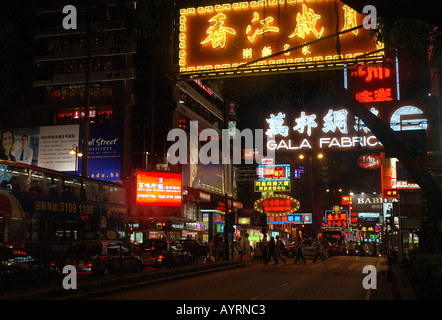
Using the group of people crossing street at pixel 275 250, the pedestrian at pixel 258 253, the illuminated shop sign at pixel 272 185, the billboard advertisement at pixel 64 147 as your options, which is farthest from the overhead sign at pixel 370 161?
the billboard advertisement at pixel 64 147

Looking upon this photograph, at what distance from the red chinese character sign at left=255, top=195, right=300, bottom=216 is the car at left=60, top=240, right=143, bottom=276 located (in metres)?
24.2

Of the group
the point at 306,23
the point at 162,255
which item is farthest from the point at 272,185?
the point at 306,23

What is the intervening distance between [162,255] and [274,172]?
70.4 ft

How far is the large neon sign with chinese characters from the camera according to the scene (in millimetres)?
10703

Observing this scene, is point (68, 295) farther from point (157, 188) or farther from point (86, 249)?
point (157, 188)

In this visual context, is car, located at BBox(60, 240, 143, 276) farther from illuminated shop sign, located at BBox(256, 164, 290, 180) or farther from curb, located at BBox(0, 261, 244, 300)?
illuminated shop sign, located at BBox(256, 164, 290, 180)

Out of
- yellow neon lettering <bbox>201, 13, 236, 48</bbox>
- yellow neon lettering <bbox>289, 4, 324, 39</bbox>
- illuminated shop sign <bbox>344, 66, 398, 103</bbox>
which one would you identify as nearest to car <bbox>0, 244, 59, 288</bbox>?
yellow neon lettering <bbox>201, 13, 236, 48</bbox>

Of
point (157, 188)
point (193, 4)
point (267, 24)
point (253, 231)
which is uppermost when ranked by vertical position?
point (193, 4)

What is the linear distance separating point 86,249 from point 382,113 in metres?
15.3

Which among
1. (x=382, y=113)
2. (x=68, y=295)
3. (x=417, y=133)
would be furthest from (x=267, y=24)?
(x=382, y=113)

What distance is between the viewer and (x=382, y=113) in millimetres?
23812

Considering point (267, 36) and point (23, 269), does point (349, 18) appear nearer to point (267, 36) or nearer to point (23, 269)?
point (267, 36)

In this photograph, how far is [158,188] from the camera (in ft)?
124
